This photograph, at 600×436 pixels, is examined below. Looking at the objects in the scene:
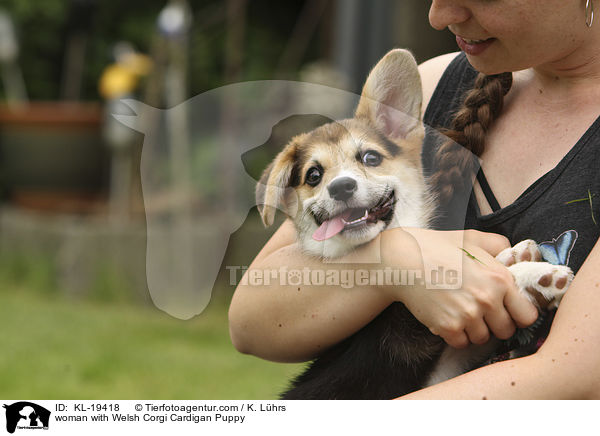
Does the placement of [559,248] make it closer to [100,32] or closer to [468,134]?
[468,134]

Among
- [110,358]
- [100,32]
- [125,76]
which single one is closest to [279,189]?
[110,358]

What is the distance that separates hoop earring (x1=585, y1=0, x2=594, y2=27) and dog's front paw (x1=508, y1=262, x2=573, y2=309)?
38 centimetres

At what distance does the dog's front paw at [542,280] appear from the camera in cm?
115

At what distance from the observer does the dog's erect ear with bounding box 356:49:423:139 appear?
3.78 ft

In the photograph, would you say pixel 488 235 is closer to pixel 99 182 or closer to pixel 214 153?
pixel 214 153

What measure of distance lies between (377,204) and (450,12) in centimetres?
30

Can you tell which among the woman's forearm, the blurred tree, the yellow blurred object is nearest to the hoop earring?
the woman's forearm

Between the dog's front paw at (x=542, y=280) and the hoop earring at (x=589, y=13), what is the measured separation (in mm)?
378

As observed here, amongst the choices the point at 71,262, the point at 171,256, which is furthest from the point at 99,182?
the point at 171,256

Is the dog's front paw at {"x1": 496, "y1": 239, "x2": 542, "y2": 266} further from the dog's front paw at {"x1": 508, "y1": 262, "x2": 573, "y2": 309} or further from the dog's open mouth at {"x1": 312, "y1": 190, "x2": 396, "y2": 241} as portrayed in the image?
the dog's open mouth at {"x1": 312, "y1": 190, "x2": 396, "y2": 241}

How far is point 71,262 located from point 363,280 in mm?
3362

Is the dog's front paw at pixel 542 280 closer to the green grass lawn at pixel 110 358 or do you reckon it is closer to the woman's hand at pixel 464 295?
the woman's hand at pixel 464 295

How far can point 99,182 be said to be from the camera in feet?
16.8
